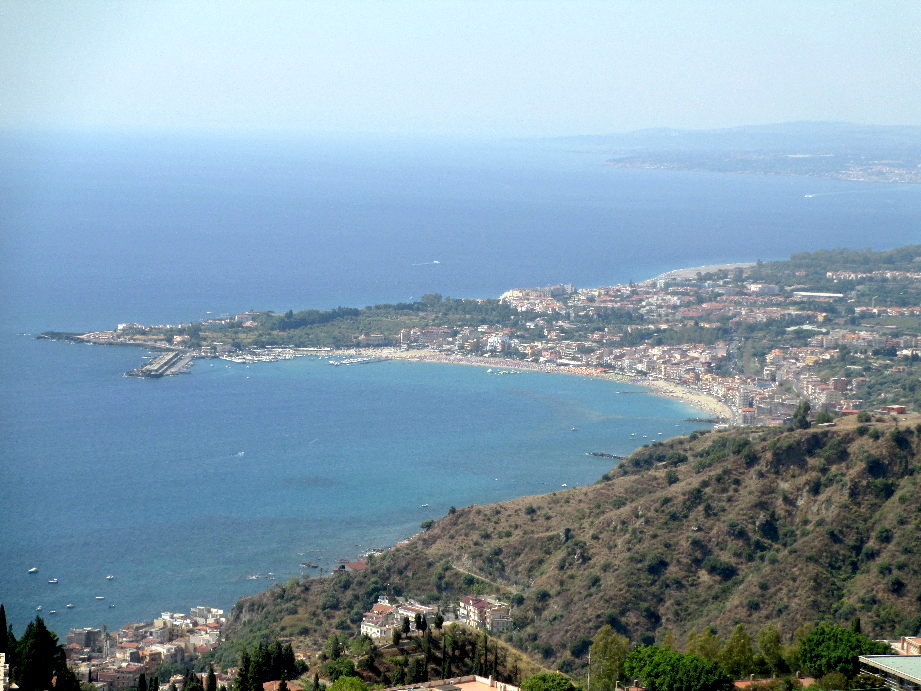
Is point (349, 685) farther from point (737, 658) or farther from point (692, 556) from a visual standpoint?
point (692, 556)

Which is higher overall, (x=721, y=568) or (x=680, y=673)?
(x=680, y=673)

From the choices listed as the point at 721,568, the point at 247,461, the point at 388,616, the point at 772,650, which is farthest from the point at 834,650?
the point at 247,461

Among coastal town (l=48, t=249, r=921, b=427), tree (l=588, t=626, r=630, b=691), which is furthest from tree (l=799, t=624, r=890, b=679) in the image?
coastal town (l=48, t=249, r=921, b=427)

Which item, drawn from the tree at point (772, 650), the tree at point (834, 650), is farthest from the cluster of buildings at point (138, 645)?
the tree at point (834, 650)

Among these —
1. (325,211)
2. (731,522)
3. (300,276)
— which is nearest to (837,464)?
(731,522)

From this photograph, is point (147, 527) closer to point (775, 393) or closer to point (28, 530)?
point (28, 530)
